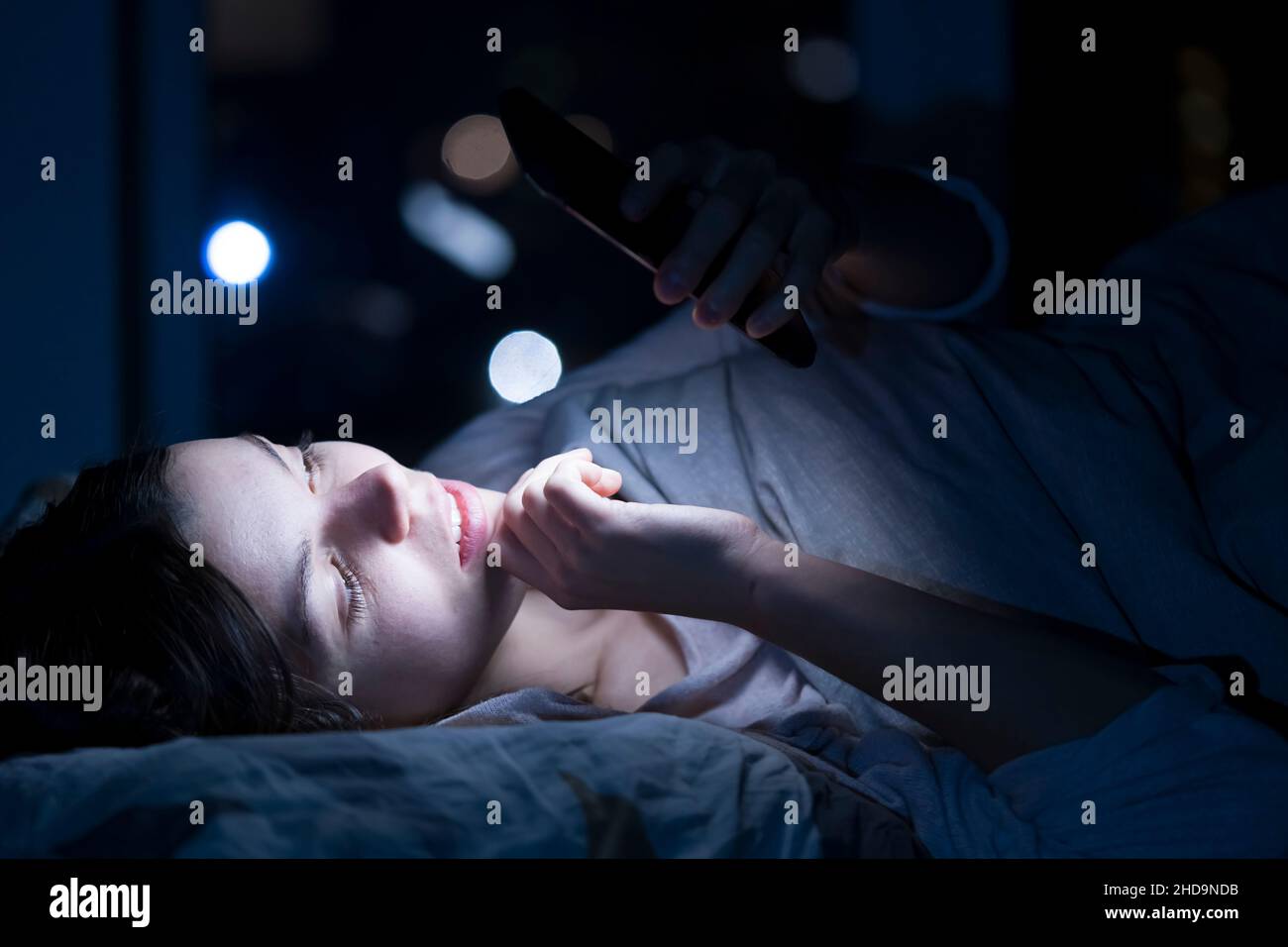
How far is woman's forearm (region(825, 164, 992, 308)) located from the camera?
85 cm

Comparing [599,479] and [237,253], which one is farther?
[237,253]

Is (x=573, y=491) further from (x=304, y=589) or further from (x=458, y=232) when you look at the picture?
(x=458, y=232)

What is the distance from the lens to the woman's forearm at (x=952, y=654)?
0.60m

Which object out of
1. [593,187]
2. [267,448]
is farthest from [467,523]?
[593,187]

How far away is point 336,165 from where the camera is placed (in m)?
0.89

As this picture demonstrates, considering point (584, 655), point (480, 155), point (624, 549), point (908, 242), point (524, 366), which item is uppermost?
point (480, 155)

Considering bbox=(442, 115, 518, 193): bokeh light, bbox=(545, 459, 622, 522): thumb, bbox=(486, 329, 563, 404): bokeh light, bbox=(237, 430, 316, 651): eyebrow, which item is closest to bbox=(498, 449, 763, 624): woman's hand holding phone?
bbox=(545, 459, 622, 522): thumb

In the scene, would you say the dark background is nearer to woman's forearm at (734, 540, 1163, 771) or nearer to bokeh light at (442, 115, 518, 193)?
bokeh light at (442, 115, 518, 193)

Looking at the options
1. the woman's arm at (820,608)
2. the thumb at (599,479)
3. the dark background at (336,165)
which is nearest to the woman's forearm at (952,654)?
the woman's arm at (820,608)

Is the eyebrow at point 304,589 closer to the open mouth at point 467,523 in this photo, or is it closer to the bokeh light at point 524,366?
the open mouth at point 467,523

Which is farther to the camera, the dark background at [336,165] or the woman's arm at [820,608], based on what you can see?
the dark background at [336,165]

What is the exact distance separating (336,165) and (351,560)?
0.45m
